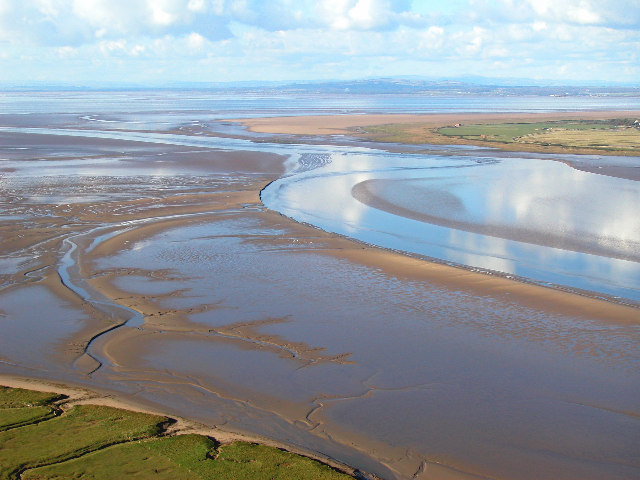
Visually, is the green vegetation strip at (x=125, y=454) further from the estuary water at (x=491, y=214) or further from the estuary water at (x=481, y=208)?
the estuary water at (x=491, y=214)

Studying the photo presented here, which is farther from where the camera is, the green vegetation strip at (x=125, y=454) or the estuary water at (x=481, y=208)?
the estuary water at (x=481, y=208)

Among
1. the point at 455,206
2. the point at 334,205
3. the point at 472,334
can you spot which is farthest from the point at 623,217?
the point at 472,334

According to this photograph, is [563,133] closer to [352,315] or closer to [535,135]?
[535,135]

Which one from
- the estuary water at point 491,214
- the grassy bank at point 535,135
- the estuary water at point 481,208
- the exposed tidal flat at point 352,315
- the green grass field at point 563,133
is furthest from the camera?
the green grass field at point 563,133

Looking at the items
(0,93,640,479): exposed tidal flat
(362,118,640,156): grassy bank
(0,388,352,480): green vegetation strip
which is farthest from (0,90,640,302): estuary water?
(0,388,352,480): green vegetation strip

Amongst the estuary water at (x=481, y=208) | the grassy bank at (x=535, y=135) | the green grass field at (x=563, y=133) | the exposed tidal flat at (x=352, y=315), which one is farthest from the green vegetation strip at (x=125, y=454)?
the green grass field at (x=563, y=133)

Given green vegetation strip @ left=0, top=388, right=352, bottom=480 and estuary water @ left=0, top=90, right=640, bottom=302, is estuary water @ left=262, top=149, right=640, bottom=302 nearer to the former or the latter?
estuary water @ left=0, top=90, right=640, bottom=302

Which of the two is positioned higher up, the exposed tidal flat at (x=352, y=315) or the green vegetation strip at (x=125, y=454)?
the green vegetation strip at (x=125, y=454)

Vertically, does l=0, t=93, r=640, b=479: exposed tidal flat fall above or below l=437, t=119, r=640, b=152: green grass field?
below
